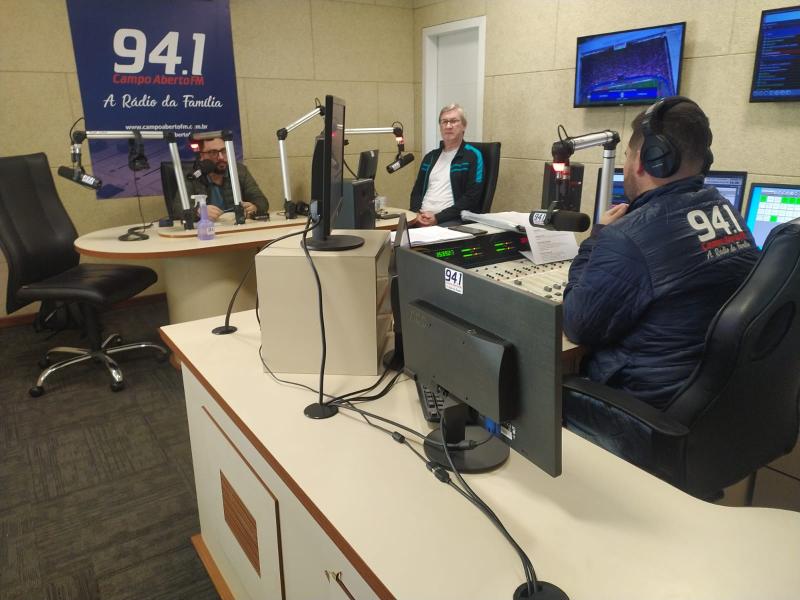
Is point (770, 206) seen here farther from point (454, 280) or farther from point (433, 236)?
point (454, 280)

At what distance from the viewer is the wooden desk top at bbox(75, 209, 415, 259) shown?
2.80 m

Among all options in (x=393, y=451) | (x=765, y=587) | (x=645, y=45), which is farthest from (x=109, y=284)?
(x=645, y=45)

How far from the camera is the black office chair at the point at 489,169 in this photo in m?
3.92

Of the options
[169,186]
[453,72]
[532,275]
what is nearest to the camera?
[532,275]

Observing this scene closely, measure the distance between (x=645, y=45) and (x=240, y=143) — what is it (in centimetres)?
302

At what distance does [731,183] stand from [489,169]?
1922 millimetres

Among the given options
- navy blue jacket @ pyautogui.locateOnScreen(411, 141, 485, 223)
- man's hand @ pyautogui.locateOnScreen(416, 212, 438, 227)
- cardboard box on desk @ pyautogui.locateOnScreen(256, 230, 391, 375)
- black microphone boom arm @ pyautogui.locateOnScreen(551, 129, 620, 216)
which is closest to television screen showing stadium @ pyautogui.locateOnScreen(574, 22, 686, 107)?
navy blue jacket @ pyautogui.locateOnScreen(411, 141, 485, 223)

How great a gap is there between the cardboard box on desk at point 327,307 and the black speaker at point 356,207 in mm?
369

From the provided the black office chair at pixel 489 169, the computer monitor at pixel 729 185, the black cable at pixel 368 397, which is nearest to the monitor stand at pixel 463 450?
the black cable at pixel 368 397

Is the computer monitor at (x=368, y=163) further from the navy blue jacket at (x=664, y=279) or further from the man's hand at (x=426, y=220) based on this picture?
the navy blue jacket at (x=664, y=279)

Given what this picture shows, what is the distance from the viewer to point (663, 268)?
54.6 inches

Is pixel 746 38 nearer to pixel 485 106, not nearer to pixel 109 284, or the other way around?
pixel 485 106

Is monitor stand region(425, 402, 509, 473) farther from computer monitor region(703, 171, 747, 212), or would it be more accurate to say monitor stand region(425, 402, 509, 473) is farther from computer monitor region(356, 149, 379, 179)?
computer monitor region(356, 149, 379, 179)

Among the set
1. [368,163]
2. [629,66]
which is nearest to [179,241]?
[368,163]
